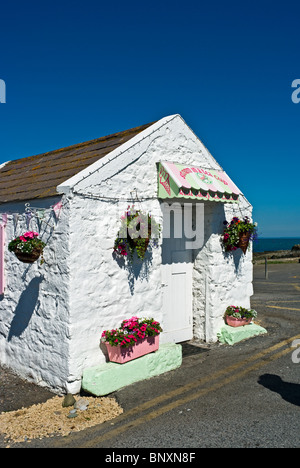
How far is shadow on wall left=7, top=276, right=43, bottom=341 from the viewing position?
6164 mm

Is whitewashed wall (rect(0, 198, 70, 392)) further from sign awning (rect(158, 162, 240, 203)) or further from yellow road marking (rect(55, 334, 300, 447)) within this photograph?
→ sign awning (rect(158, 162, 240, 203))

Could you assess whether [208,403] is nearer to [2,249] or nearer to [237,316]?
[237,316]

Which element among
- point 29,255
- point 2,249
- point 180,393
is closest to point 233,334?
point 180,393

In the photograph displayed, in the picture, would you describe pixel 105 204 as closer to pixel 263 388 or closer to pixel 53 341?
pixel 53 341

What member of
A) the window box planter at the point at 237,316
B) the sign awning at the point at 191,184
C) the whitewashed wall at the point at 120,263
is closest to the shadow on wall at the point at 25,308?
the whitewashed wall at the point at 120,263

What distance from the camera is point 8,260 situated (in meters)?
6.76

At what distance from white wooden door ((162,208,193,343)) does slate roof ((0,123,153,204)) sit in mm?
2016

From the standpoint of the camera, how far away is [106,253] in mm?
5957

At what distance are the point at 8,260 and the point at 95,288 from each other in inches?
75.7

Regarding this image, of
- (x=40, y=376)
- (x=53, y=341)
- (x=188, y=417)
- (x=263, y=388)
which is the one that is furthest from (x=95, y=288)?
(x=263, y=388)

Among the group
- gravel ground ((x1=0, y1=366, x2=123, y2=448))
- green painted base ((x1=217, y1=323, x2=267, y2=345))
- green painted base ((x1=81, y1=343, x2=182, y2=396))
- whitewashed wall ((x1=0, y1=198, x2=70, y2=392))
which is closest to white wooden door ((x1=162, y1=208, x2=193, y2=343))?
green painted base ((x1=217, y1=323, x2=267, y2=345))

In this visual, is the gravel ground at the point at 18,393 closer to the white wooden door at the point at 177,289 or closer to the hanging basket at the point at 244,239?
the white wooden door at the point at 177,289

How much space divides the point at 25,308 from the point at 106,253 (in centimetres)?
168

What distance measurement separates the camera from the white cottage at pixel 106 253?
5645 mm
